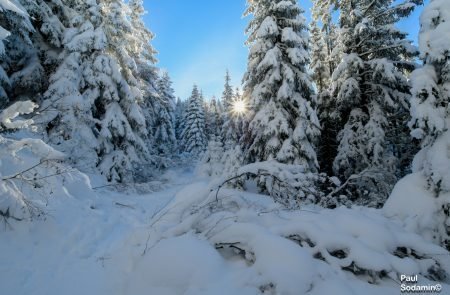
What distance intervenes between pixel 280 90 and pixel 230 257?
11.2 metres

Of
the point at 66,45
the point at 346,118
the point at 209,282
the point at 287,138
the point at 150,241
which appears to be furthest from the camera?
the point at 346,118

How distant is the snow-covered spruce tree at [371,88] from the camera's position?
14.5 m

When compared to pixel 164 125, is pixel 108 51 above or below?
above

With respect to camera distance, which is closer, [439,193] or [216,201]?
[216,201]

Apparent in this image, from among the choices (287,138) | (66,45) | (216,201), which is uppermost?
(66,45)

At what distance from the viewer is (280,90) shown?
14.4 m

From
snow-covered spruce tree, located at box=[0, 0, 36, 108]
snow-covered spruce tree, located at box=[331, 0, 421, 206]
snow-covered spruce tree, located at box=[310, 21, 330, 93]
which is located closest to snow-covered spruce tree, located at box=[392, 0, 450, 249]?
snow-covered spruce tree, located at box=[331, 0, 421, 206]

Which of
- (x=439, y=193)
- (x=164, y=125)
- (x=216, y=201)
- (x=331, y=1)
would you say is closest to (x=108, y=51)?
(x=331, y=1)

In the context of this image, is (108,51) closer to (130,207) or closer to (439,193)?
(130,207)

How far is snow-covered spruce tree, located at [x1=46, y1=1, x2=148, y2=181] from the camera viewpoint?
1466cm

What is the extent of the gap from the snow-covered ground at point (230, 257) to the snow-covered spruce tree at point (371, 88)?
10709 mm

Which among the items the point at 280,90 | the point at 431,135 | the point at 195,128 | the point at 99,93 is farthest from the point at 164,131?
the point at 431,135

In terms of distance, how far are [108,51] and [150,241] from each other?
1514 cm

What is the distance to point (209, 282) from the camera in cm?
339
